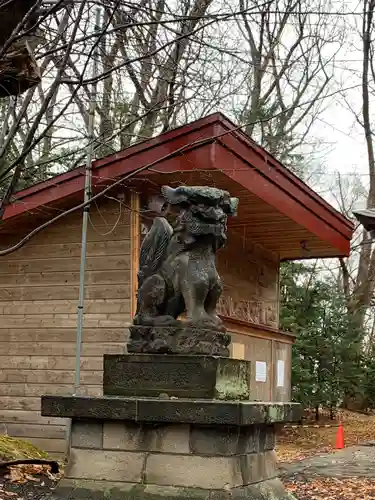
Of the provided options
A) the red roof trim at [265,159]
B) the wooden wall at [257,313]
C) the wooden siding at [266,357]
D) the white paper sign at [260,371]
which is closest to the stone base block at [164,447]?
the red roof trim at [265,159]

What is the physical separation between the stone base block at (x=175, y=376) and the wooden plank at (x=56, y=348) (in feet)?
18.6

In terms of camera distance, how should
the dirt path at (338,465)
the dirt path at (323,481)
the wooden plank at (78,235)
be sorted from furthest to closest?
the wooden plank at (78,235)
the dirt path at (338,465)
the dirt path at (323,481)

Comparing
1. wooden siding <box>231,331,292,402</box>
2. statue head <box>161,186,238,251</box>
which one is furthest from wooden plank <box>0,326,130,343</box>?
statue head <box>161,186,238,251</box>

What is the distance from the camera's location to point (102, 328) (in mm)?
12000

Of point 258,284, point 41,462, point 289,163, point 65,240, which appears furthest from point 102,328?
point 289,163

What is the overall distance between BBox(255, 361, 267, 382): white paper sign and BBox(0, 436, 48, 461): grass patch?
5320 mm

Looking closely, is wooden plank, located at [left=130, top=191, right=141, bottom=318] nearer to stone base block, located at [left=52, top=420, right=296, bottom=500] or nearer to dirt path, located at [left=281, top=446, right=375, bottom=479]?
dirt path, located at [left=281, top=446, right=375, bottom=479]

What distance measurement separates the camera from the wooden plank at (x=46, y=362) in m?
12.0

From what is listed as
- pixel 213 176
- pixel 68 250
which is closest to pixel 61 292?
pixel 68 250

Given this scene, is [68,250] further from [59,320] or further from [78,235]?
[59,320]

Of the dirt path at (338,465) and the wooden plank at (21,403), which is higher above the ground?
the wooden plank at (21,403)

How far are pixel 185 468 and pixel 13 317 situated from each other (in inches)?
306

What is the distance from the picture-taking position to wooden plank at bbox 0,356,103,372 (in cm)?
1198

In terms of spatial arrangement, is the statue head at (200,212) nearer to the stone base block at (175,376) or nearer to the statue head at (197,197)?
the statue head at (197,197)
